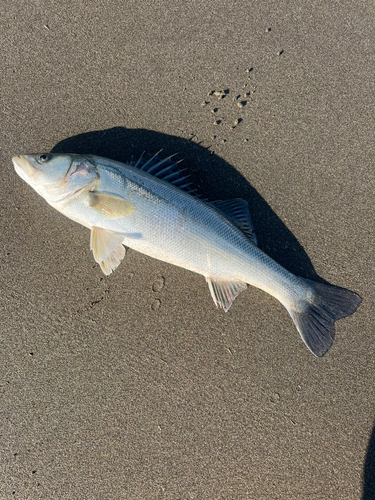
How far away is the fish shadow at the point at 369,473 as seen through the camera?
7.73ft

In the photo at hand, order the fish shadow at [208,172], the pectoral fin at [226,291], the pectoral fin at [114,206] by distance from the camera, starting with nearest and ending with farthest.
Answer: the pectoral fin at [114,206]
the pectoral fin at [226,291]
the fish shadow at [208,172]

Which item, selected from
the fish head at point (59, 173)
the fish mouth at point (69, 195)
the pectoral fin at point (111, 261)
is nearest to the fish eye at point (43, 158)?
the fish head at point (59, 173)

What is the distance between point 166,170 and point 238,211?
683mm

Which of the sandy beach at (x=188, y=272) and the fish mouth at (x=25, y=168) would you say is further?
the sandy beach at (x=188, y=272)

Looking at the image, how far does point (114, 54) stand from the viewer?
257cm

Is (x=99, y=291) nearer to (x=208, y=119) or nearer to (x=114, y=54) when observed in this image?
(x=208, y=119)

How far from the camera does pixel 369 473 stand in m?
2.37

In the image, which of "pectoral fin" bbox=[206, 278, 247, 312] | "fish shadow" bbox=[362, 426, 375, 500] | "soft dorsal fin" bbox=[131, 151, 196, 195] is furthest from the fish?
"fish shadow" bbox=[362, 426, 375, 500]

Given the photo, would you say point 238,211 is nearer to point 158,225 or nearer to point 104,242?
point 158,225

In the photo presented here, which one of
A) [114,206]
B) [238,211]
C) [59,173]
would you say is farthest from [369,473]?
[59,173]

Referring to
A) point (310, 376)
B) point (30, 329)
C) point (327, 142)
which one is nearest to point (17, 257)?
point (30, 329)

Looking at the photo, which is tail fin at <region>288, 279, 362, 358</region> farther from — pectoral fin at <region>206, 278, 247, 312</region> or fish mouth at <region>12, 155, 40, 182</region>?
fish mouth at <region>12, 155, 40, 182</region>

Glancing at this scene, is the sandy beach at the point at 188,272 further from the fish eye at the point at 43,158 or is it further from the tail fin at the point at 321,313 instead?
the fish eye at the point at 43,158

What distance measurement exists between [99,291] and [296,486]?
2.35 metres
